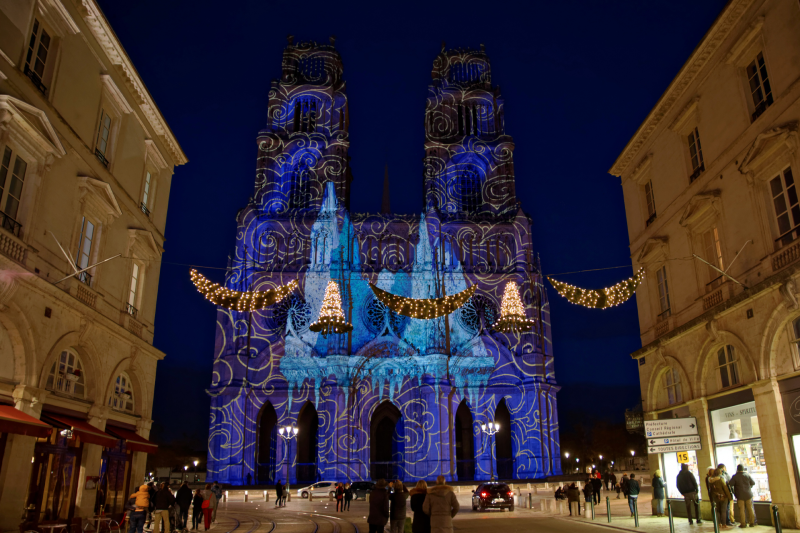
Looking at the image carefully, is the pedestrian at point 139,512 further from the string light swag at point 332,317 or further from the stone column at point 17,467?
the string light swag at point 332,317

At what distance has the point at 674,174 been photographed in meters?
20.2

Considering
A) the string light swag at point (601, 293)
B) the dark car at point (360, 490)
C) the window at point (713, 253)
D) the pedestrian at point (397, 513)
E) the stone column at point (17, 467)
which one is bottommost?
the dark car at point (360, 490)

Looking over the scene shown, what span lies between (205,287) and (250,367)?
76.1 feet

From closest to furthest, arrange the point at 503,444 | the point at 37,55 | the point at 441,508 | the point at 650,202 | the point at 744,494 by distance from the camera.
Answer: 1. the point at 441,508
2. the point at 744,494
3. the point at 37,55
4. the point at 650,202
5. the point at 503,444

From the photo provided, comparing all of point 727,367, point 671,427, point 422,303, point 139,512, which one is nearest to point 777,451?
point 671,427

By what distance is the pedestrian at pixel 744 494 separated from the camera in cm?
1452

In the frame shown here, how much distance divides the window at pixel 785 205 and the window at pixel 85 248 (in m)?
17.9

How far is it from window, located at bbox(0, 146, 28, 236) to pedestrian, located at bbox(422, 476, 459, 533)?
36.2ft

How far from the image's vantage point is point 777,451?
14.4 meters

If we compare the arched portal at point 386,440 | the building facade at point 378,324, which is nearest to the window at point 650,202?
the building facade at point 378,324

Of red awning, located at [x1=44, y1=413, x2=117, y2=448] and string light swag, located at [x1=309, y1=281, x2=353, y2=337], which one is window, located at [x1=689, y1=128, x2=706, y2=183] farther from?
red awning, located at [x1=44, y1=413, x2=117, y2=448]

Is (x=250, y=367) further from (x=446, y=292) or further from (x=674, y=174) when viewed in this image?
(x=674, y=174)

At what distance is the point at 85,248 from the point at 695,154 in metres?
18.3

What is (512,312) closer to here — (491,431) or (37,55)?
(491,431)
